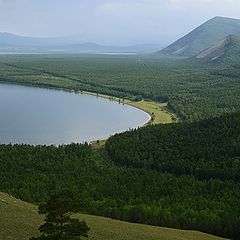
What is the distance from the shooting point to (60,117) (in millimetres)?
117875

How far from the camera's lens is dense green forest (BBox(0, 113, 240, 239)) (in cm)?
4647

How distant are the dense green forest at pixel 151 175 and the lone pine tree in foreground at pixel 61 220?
2122 centimetres

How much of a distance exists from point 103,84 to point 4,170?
124045 millimetres

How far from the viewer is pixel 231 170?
60781mm

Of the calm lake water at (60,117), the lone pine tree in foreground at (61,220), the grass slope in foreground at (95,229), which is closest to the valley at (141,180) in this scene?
the grass slope in foreground at (95,229)

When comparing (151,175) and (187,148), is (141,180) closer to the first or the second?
(151,175)

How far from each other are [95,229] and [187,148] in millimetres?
36014

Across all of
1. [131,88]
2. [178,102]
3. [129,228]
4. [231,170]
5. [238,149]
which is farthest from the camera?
[131,88]

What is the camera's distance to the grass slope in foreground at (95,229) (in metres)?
35.9

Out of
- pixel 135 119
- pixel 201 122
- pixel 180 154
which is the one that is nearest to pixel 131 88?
pixel 135 119

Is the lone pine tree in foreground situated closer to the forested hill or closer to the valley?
the valley

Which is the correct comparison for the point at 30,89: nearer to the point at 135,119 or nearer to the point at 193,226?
the point at 135,119

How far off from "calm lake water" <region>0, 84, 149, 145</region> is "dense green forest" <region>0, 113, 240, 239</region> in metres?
17.9

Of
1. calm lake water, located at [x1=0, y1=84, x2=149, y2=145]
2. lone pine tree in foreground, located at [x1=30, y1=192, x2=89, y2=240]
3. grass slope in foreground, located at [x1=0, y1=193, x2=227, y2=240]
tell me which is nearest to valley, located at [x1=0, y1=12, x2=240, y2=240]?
grass slope in foreground, located at [x1=0, y1=193, x2=227, y2=240]
